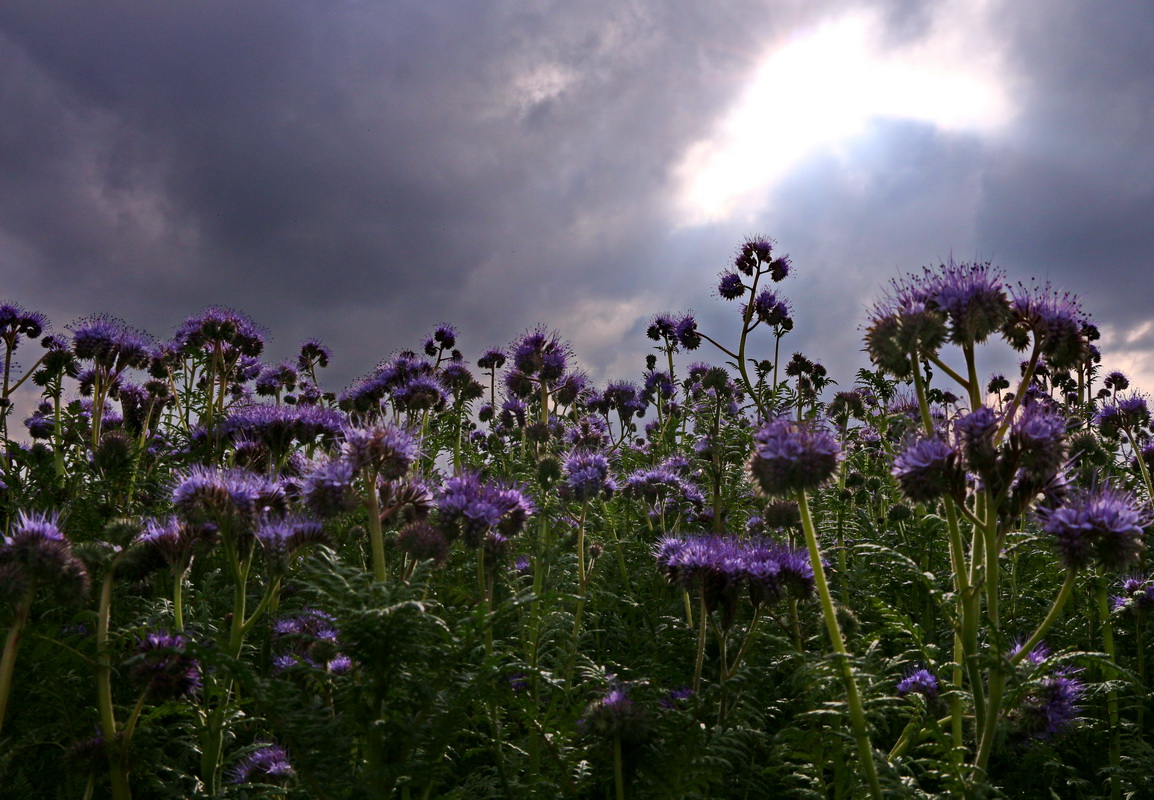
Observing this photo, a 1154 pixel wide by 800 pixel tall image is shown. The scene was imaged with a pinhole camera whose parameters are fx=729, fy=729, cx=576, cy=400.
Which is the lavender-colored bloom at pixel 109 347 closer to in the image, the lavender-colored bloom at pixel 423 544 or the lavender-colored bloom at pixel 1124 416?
the lavender-colored bloom at pixel 423 544

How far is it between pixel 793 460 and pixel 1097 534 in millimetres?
1297

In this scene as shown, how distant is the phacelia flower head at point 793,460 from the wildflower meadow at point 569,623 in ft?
0.05

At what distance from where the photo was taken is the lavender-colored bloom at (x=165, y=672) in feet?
11.4

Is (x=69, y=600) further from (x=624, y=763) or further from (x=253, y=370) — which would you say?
(x=253, y=370)

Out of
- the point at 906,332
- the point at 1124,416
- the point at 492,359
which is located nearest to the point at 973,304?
the point at 906,332

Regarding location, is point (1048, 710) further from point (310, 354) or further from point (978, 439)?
point (310, 354)

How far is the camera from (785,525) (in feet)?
18.9

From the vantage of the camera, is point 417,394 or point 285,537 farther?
point 417,394

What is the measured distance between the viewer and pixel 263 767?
410cm

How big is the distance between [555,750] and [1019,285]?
3.44m

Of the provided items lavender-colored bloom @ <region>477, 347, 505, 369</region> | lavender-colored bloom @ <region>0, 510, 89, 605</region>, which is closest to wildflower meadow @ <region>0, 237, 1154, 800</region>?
lavender-colored bloom @ <region>0, 510, 89, 605</region>

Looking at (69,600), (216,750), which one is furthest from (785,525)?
(69,600)

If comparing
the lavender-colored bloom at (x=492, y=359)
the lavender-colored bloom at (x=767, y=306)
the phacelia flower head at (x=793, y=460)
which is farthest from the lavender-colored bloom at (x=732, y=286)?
the phacelia flower head at (x=793, y=460)

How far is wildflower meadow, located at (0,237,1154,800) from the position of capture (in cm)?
312
